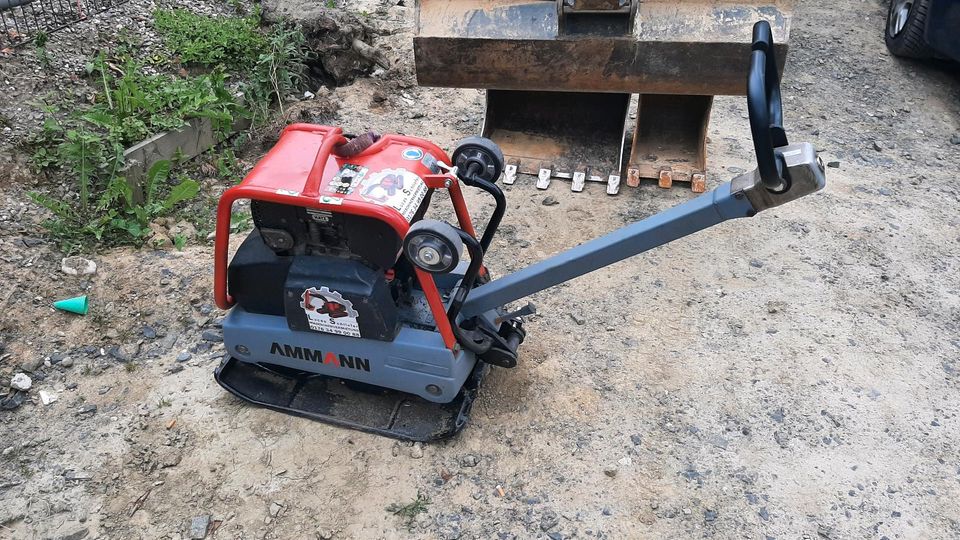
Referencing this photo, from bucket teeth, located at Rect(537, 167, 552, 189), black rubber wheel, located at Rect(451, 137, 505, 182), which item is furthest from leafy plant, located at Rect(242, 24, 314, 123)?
black rubber wheel, located at Rect(451, 137, 505, 182)

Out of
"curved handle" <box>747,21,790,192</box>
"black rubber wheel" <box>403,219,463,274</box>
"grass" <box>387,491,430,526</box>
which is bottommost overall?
"grass" <box>387,491,430,526</box>

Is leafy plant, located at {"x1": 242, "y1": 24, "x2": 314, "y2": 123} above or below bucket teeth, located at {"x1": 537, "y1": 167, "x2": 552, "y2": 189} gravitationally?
above

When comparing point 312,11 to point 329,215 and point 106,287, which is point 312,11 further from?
point 329,215

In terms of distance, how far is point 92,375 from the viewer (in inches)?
128

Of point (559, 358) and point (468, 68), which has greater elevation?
point (468, 68)

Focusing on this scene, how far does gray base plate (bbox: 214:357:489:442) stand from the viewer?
299cm

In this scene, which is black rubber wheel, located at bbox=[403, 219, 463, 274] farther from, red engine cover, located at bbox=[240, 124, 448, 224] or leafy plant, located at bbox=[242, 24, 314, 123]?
leafy plant, located at bbox=[242, 24, 314, 123]

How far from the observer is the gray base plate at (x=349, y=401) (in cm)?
299

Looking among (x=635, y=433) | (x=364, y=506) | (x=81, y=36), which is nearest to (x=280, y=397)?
(x=364, y=506)

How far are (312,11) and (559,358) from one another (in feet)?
12.6

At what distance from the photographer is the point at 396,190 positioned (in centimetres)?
263

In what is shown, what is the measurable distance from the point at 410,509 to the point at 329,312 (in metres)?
0.79

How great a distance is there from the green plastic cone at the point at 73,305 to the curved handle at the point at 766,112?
3095 millimetres

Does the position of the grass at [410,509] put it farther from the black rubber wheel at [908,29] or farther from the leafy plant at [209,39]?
the black rubber wheel at [908,29]
